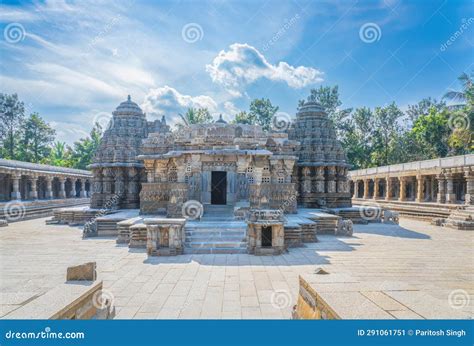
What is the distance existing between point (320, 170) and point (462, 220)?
26.7ft

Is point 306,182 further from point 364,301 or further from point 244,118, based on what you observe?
point 244,118

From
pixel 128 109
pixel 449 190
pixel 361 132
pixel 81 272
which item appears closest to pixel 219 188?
A: pixel 128 109

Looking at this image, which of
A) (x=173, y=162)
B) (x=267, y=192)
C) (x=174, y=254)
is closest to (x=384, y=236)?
(x=267, y=192)

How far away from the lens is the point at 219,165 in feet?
44.0

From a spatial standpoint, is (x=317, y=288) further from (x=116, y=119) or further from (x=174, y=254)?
(x=116, y=119)

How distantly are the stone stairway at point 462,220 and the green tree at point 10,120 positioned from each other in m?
46.2

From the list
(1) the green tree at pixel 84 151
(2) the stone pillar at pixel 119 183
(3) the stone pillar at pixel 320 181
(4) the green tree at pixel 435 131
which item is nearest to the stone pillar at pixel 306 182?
(3) the stone pillar at pixel 320 181

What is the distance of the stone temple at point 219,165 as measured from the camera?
1273cm

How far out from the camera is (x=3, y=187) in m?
24.7

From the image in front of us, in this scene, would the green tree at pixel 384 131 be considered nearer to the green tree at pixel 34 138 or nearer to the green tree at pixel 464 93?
the green tree at pixel 464 93

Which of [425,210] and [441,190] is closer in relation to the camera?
[425,210]

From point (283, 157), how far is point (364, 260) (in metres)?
7.64

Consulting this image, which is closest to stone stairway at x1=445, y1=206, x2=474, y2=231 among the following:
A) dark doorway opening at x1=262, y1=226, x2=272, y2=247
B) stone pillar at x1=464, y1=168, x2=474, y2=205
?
stone pillar at x1=464, y1=168, x2=474, y2=205

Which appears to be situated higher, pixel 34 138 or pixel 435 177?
pixel 34 138
